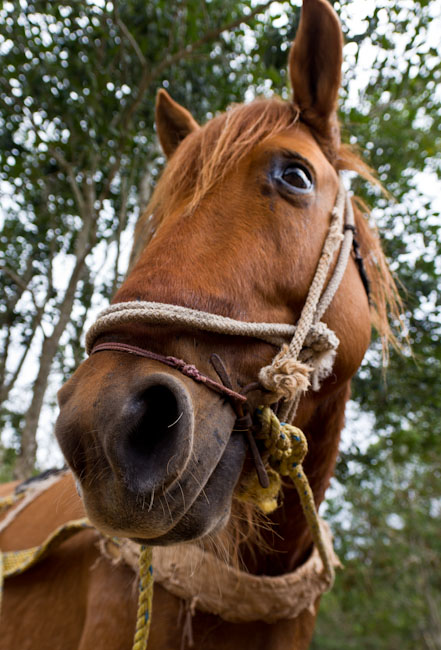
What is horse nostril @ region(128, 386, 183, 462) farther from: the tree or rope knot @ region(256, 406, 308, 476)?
the tree

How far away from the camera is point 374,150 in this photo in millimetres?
4426

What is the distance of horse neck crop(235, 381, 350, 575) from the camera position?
124 cm

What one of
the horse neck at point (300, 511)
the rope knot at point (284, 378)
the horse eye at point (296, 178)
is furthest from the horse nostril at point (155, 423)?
the horse eye at point (296, 178)

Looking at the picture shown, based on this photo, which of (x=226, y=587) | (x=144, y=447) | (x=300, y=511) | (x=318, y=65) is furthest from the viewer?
(x=318, y=65)

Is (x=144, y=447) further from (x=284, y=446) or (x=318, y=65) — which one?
(x=318, y=65)

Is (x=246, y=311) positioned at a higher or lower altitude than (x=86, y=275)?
lower

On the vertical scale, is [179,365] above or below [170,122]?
below

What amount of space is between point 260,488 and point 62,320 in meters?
3.39

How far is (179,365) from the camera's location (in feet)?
2.55

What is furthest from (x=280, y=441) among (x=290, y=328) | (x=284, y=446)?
(x=290, y=328)

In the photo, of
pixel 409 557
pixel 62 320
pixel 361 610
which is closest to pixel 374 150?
pixel 62 320

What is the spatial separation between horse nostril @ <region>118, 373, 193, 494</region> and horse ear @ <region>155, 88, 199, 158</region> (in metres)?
1.49

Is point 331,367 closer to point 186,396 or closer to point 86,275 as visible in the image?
point 186,396

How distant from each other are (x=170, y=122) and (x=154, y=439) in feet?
5.35
